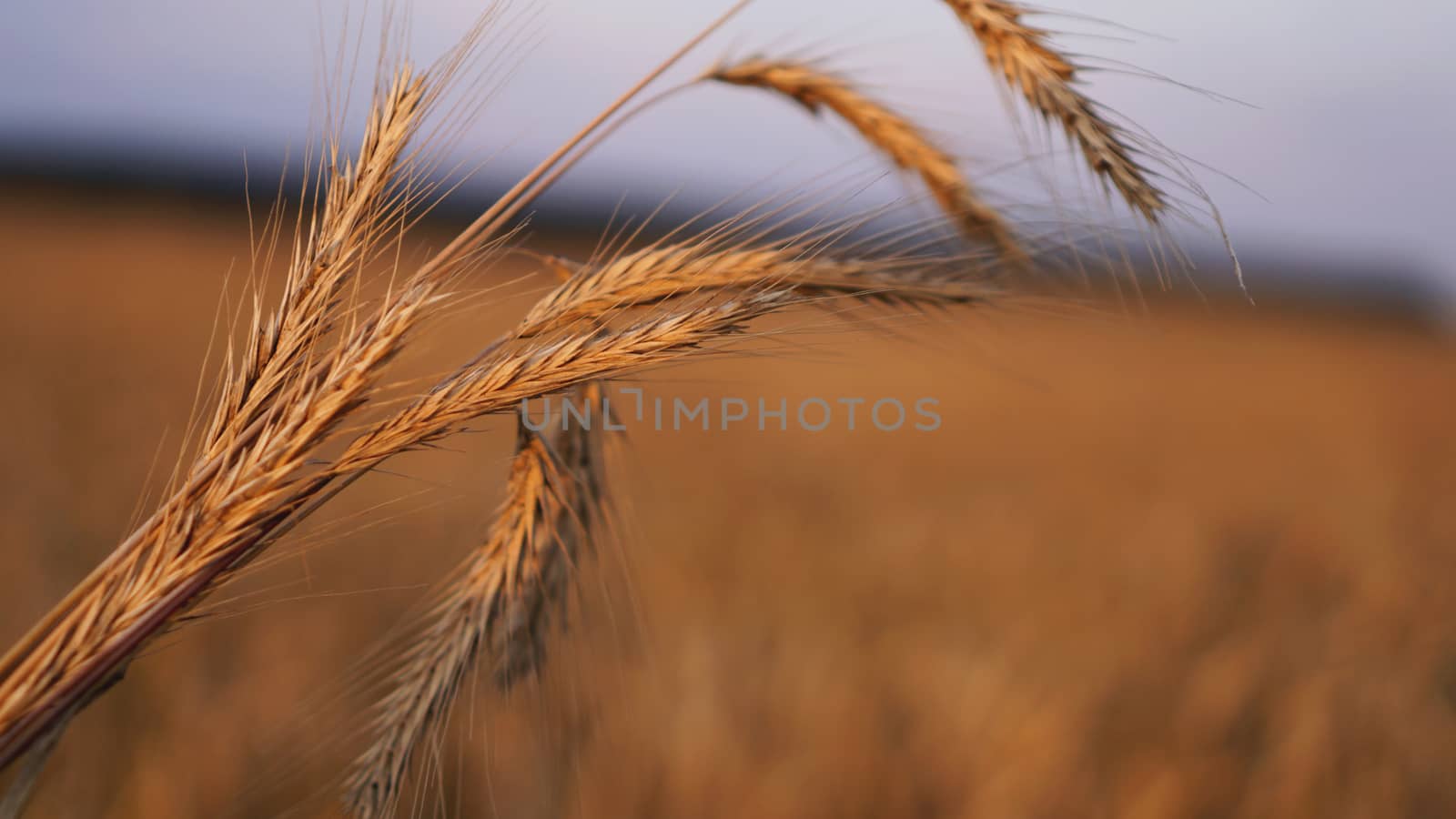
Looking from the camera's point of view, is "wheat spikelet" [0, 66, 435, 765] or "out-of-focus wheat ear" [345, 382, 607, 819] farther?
"out-of-focus wheat ear" [345, 382, 607, 819]

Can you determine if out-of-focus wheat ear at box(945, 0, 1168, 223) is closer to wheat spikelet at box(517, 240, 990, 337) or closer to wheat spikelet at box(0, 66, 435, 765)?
wheat spikelet at box(517, 240, 990, 337)

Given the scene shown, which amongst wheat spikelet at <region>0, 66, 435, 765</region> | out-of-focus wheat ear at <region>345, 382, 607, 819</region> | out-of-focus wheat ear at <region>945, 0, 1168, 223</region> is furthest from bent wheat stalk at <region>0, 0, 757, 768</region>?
out-of-focus wheat ear at <region>945, 0, 1168, 223</region>

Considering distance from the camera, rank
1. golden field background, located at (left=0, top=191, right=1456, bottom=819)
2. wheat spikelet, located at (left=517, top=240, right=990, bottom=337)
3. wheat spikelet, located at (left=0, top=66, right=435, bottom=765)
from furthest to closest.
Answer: golden field background, located at (left=0, top=191, right=1456, bottom=819) < wheat spikelet, located at (left=517, top=240, right=990, bottom=337) < wheat spikelet, located at (left=0, top=66, right=435, bottom=765)

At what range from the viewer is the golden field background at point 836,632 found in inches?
68.7

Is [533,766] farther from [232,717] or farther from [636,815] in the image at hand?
[232,717]

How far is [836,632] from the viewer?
9.20 feet

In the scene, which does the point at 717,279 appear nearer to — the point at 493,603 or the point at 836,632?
the point at 493,603

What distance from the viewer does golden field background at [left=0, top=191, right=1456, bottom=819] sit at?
175 cm

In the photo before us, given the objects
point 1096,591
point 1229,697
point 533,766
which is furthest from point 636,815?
point 1096,591

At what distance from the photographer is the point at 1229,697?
2.36 meters

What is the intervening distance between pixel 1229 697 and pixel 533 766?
1925 mm

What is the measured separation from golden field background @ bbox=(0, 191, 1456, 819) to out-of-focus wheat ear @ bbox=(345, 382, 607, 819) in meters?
0.07

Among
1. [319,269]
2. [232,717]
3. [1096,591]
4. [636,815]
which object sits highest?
[319,269]

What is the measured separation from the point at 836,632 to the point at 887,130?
198 centimetres
